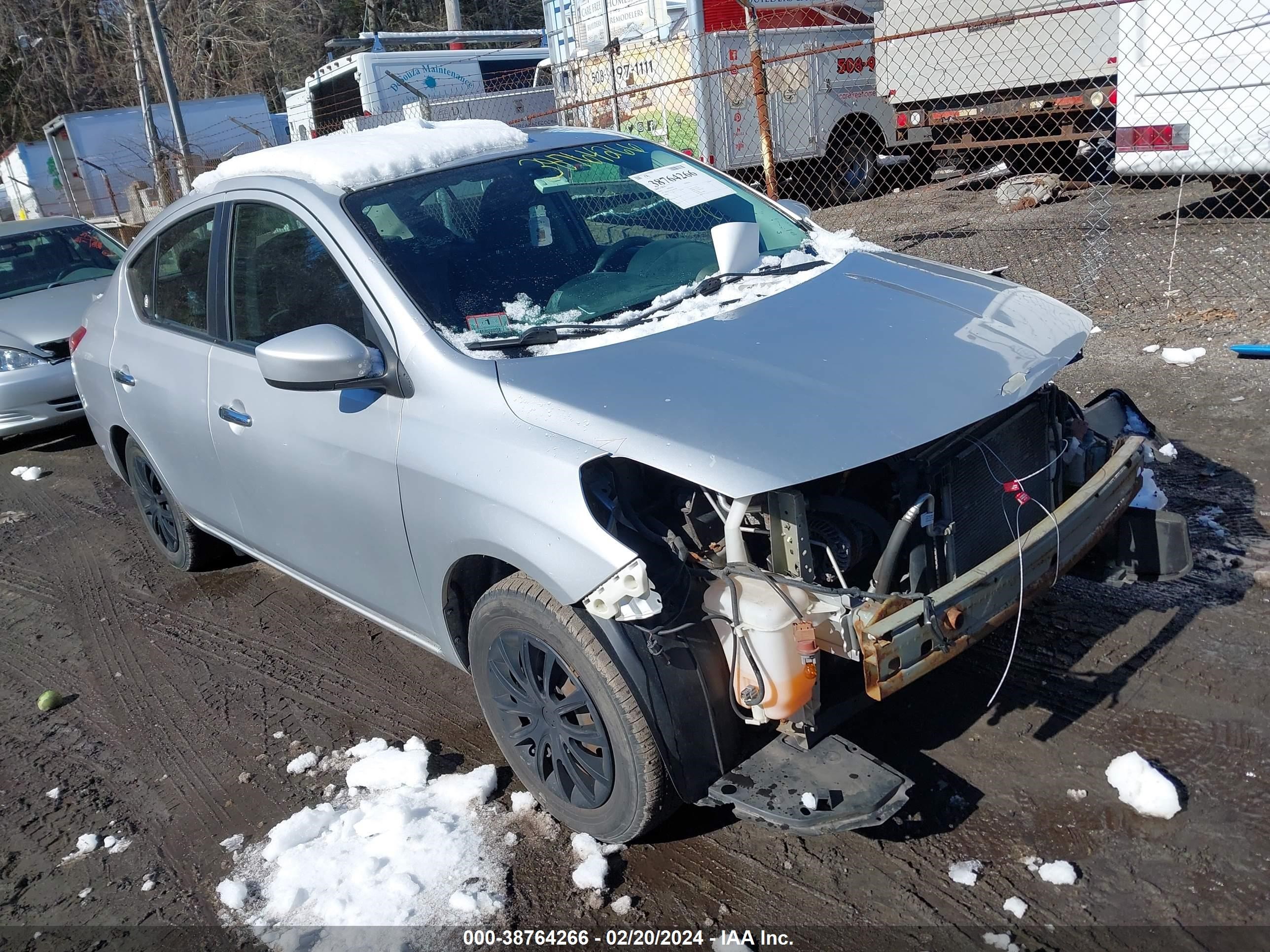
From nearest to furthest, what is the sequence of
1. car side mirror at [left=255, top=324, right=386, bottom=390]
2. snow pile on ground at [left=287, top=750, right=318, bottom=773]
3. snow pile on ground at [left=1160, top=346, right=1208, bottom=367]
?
car side mirror at [left=255, top=324, right=386, bottom=390], snow pile on ground at [left=287, top=750, right=318, bottom=773], snow pile on ground at [left=1160, top=346, right=1208, bottom=367]

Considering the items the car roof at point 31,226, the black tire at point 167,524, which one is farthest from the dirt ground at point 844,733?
the car roof at point 31,226

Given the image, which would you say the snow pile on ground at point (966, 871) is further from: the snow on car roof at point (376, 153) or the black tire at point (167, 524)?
the black tire at point (167, 524)

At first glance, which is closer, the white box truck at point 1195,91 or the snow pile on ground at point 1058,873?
the snow pile on ground at point 1058,873

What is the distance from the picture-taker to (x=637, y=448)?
254cm

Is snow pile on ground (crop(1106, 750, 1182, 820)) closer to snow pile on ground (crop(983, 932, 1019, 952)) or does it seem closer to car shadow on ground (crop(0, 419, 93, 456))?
snow pile on ground (crop(983, 932, 1019, 952))

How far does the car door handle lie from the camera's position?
3.73 m

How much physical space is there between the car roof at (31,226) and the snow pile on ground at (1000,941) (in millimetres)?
9438

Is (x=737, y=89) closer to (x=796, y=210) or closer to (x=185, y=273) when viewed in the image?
(x=796, y=210)

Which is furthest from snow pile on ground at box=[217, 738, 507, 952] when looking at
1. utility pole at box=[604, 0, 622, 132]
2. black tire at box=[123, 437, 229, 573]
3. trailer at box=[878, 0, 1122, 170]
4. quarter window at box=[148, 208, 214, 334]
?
utility pole at box=[604, 0, 622, 132]

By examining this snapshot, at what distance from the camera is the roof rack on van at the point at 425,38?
57.8 feet

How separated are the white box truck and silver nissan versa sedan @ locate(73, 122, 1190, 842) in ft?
18.9

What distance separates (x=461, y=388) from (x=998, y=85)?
10493mm

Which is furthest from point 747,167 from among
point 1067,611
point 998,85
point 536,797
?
point 536,797

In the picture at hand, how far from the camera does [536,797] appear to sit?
307cm
